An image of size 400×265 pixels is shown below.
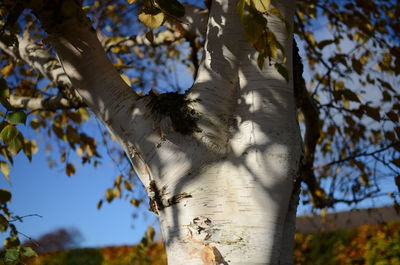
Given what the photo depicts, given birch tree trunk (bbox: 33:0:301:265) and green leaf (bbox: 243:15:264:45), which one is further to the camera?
birch tree trunk (bbox: 33:0:301:265)

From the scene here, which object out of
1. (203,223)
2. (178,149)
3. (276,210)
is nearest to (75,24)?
(178,149)

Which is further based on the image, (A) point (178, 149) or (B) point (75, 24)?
(B) point (75, 24)

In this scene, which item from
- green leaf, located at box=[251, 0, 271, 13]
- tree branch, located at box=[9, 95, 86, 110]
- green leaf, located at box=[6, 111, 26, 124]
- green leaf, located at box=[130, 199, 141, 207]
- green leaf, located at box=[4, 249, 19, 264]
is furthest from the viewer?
green leaf, located at box=[130, 199, 141, 207]

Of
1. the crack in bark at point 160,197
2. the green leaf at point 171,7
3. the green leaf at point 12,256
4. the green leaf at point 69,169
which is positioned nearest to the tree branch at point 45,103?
the green leaf at point 69,169

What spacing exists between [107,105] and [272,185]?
2.30 ft

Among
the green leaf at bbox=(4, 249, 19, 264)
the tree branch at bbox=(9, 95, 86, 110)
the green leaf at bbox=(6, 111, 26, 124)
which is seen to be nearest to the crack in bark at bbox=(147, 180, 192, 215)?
the green leaf at bbox=(6, 111, 26, 124)

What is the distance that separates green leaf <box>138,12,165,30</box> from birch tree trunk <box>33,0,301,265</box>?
29cm

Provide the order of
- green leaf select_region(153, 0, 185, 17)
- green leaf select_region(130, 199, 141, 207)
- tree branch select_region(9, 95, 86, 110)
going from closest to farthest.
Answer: green leaf select_region(153, 0, 185, 17) < tree branch select_region(9, 95, 86, 110) < green leaf select_region(130, 199, 141, 207)

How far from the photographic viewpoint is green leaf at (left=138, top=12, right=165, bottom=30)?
131cm

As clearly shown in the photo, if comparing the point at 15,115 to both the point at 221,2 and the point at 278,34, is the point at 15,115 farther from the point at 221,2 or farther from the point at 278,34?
the point at 278,34

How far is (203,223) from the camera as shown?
1275 millimetres

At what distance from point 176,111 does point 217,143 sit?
0.19m

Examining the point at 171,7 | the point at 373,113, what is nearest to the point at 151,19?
the point at 171,7

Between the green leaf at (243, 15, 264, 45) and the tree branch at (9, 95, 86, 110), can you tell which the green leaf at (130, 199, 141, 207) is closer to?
the tree branch at (9, 95, 86, 110)
